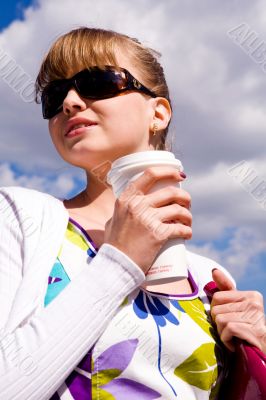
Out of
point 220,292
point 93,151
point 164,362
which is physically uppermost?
point 93,151

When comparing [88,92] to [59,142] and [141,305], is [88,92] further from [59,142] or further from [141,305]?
[141,305]

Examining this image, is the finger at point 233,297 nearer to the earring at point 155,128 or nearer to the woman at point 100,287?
the woman at point 100,287

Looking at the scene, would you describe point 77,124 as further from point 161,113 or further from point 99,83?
point 161,113

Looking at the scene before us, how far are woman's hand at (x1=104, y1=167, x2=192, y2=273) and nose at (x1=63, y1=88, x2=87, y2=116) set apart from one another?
1.96ft

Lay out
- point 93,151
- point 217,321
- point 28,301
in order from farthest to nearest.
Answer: point 93,151 → point 217,321 → point 28,301

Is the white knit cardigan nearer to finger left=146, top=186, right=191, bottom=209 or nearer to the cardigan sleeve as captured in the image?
the cardigan sleeve

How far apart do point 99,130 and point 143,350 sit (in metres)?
0.97

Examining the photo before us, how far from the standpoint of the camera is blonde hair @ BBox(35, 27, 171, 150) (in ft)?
8.14

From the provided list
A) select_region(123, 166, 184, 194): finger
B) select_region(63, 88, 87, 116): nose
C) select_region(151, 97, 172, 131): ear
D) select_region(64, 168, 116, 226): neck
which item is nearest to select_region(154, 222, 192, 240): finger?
select_region(123, 166, 184, 194): finger

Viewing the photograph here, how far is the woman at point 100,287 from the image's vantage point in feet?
5.52

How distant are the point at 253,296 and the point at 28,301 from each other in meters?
0.95

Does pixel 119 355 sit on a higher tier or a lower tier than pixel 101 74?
lower

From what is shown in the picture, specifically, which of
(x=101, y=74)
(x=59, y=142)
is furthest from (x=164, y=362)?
(x=101, y=74)

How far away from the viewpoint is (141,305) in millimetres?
1955
